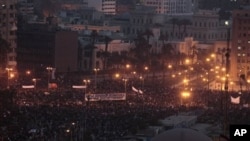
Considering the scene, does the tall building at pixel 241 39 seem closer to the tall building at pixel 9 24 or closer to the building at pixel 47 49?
the building at pixel 47 49

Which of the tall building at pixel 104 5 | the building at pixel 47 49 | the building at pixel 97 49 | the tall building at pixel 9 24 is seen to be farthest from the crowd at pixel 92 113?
the tall building at pixel 104 5

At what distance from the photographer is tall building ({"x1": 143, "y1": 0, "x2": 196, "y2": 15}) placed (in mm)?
133450

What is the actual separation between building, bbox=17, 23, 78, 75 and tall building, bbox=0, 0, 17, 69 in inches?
193

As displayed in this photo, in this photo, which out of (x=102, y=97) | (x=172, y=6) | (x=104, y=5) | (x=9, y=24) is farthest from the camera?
(x=172, y=6)

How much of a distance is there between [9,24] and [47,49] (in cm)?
736

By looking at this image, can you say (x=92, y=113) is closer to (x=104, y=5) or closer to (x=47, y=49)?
(x=47, y=49)

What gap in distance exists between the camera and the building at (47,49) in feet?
229

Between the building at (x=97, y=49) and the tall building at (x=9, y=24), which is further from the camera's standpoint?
the building at (x=97, y=49)

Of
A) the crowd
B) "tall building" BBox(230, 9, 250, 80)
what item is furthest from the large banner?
"tall building" BBox(230, 9, 250, 80)

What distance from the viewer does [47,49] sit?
70188 mm

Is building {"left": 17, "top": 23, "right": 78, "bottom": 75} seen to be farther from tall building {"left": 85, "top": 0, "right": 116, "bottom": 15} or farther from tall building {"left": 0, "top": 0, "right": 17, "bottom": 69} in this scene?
tall building {"left": 85, "top": 0, "right": 116, "bottom": 15}

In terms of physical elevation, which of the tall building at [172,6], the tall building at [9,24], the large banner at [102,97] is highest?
the tall building at [9,24]

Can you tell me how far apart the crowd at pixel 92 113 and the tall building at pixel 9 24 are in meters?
9.66

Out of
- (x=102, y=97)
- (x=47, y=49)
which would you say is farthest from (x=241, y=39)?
(x=102, y=97)
